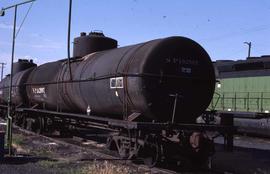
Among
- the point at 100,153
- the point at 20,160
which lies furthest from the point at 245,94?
the point at 20,160

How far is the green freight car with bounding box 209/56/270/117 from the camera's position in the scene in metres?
21.2

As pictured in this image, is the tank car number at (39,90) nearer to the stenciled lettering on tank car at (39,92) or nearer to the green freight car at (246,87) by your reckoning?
the stenciled lettering on tank car at (39,92)

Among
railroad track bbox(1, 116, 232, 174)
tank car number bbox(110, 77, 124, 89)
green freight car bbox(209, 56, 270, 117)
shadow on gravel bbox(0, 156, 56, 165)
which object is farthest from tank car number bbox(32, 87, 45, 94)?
green freight car bbox(209, 56, 270, 117)

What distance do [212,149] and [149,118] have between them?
163 cm

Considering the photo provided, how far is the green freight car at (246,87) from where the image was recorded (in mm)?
21188

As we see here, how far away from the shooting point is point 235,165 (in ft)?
38.5

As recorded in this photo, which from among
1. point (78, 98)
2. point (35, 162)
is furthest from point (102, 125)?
point (35, 162)

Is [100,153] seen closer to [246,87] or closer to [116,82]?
[116,82]

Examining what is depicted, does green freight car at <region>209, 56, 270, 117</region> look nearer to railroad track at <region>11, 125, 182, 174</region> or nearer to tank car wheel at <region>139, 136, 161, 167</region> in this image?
railroad track at <region>11, 125, 182, 174</region>

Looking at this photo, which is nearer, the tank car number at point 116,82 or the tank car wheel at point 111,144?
the tank car number at point 116,82

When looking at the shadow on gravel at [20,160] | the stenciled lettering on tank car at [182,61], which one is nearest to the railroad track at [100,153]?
the shadow on gravel at [20,160]

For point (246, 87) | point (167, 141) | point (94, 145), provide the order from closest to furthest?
point (167, 141) < point (94, 145) < point (246, 87)

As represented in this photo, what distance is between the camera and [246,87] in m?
22.5

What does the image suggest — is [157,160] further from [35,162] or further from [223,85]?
[223,85]
